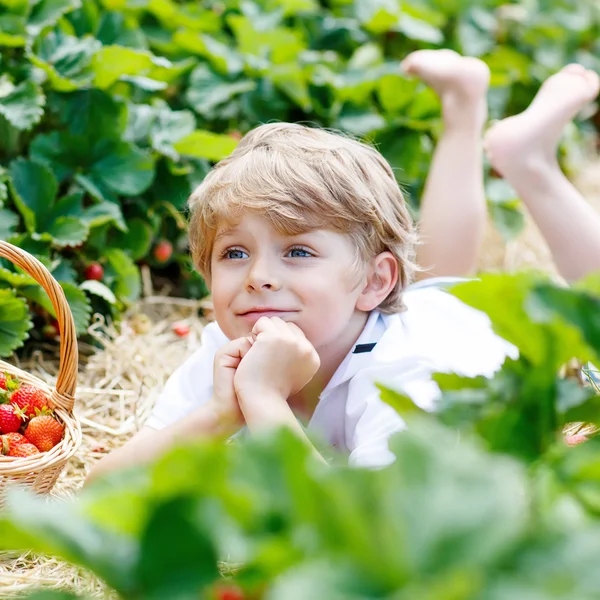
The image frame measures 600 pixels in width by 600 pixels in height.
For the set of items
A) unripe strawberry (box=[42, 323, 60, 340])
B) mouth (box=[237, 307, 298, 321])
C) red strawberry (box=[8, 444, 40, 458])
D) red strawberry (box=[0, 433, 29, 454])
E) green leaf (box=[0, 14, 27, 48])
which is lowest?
unripe strawberry (box=[42, 323, 60, 340])

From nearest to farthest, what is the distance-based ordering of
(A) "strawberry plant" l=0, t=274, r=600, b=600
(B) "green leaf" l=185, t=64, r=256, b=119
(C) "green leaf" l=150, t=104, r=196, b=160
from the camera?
(A) "strawberry plant" l=0, t=274, r=600, b=600 → (C) "green leaf" l=150, t=104, r=196, b=160 → (B) "green leaf" l=185, t=64, r=256, b=119

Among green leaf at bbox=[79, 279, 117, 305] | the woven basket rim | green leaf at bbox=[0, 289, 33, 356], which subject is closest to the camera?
the woven basket rim

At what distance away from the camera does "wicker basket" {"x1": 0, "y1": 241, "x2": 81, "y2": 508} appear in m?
1.27

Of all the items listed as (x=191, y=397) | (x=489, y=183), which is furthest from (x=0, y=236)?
(x=489, y=183)

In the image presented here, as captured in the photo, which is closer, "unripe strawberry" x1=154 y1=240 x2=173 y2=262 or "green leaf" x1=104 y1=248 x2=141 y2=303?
"green leaf" x1=104 y1=248 x2=141 y2=303

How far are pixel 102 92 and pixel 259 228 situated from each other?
0.85 meters

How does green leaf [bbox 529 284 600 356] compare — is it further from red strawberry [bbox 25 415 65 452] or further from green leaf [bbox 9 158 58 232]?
green leaf [bbox 9 158 58 232]

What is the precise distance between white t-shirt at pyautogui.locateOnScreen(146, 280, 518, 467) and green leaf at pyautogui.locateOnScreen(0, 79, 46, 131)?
0.66 metres

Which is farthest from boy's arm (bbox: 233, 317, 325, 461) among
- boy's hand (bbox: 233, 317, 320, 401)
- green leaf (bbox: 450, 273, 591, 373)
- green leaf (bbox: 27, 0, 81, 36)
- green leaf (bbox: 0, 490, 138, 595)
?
green leaf (bbox: 27, 0, 81, 36)

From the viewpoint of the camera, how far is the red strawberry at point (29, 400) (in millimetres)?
1454

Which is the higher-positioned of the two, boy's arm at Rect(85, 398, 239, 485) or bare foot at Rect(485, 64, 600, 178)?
bare foot at Rect(485, 64, 600, 178)

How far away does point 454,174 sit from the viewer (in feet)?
6.88

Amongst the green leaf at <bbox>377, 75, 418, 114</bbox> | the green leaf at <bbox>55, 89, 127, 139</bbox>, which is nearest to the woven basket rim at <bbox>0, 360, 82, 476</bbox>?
the green leaf at <bbox>55, 89, 127, 139</bbox>

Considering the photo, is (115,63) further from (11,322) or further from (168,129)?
(11,322)
